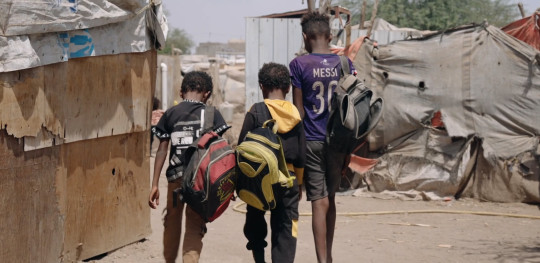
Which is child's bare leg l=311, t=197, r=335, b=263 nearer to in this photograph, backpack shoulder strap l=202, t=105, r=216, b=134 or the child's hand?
backpack shoulder strap l=202, t=105, r=216, b=134

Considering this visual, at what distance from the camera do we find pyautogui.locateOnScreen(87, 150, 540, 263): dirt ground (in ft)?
20.6

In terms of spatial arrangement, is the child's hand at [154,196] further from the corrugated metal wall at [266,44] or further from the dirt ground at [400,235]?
the corrugated metal wall at [266,44]

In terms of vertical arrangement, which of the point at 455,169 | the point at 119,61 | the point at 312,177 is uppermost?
the point at 119,61

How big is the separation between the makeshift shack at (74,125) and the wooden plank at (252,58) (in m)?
5.21

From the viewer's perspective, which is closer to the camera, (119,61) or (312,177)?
(312,177)

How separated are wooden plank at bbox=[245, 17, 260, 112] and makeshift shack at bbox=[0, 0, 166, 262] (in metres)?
5.21

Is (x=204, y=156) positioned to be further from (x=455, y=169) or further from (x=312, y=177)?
(x=455, y=169)

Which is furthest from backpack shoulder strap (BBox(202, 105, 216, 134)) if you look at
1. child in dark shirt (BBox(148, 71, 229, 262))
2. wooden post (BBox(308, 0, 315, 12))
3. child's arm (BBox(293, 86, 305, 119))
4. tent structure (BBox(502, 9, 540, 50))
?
tent structure (BBox(502, 9, 540, 50))

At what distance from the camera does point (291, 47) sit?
11477mm

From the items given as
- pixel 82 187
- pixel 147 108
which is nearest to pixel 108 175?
pixel 82 187

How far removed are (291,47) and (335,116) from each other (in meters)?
6.41

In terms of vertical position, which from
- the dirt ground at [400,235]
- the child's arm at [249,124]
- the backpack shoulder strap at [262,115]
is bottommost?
the dirt ground at [400,235]

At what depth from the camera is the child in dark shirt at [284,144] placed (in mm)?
4809

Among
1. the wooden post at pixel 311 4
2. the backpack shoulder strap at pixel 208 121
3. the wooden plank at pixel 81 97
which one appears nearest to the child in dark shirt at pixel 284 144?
the backpack shoulder strap at pixel 208 121
